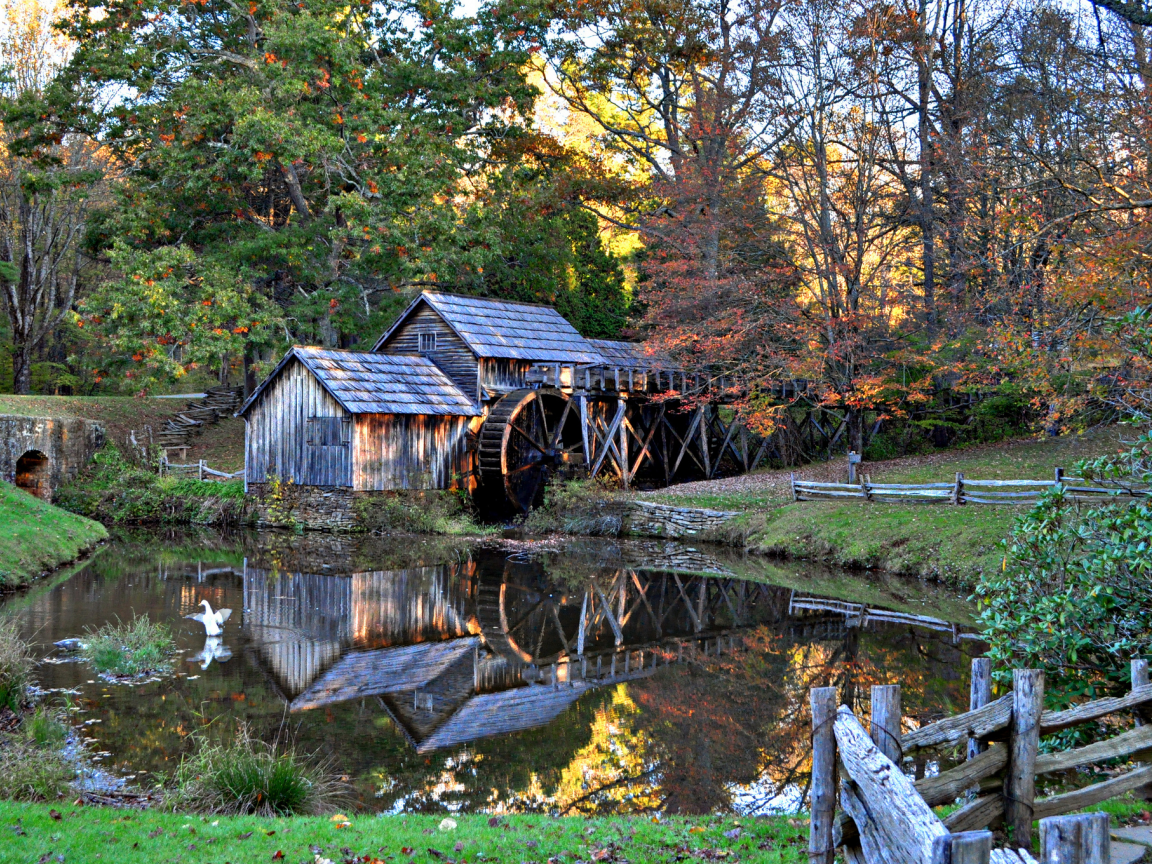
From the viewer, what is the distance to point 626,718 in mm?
9727

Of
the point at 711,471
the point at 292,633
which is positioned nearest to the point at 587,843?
the point at 292,633

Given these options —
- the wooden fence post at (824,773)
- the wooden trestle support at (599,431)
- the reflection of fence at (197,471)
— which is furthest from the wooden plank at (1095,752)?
the reflection of fence at (197,471)

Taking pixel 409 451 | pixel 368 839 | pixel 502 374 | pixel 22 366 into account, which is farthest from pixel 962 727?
pixel 22 366

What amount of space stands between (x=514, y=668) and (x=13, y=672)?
5.39 m

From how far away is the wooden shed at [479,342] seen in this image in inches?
1054

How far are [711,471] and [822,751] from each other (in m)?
26.6

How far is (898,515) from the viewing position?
1862cm

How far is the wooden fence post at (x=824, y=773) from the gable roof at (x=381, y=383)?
65.7ft

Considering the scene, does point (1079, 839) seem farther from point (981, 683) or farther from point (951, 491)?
point (951, 491)

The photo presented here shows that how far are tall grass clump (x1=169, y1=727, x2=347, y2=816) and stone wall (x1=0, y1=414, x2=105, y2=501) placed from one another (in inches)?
856

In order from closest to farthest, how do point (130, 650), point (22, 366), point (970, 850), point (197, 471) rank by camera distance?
point (970, 850)
point (130, 650)
point (197, 471)
point (22, 366)

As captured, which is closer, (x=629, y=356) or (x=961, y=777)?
(x=961, y=777)

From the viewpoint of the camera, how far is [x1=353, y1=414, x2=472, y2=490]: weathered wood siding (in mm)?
24328

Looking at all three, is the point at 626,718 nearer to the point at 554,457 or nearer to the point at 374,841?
the point at 374,841
